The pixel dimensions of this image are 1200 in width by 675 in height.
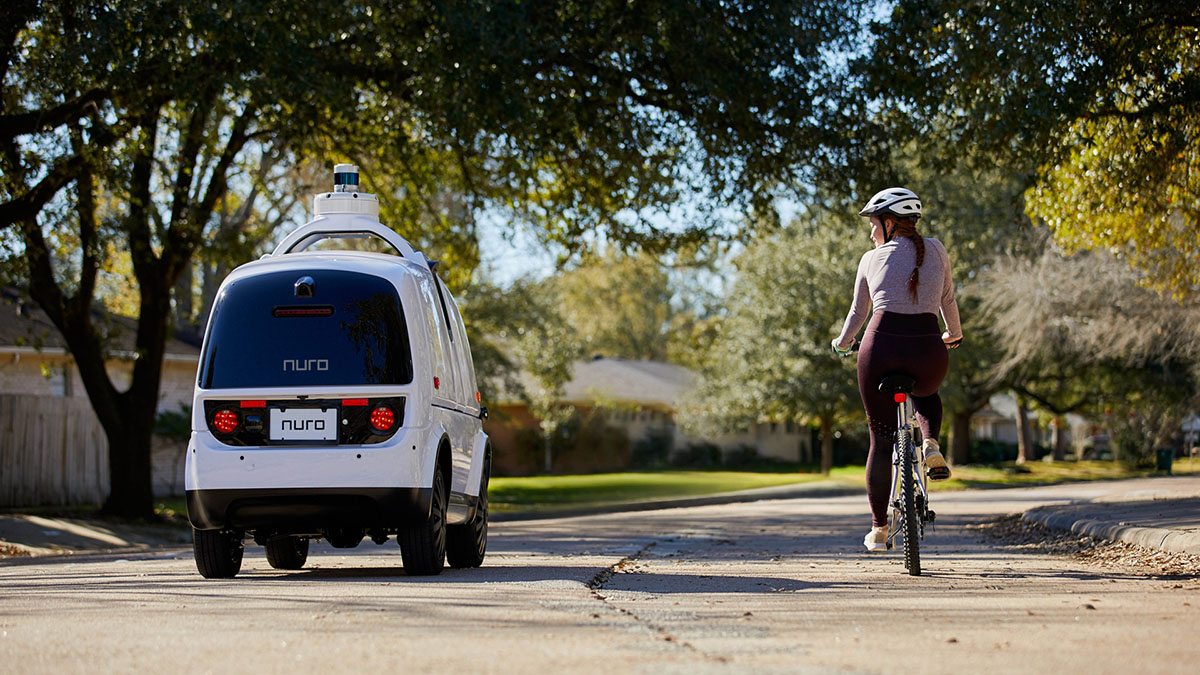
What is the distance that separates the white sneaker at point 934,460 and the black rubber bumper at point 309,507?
9.85 feet

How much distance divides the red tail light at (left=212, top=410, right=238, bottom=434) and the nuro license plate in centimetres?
24

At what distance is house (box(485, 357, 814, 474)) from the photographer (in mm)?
48844

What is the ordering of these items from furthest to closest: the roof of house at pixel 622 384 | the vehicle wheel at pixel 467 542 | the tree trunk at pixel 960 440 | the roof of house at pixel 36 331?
the roof of house at pixel 622 384, the tree trunk at pixel 960 440, the roof of house at pixel 36 331, the vehicle wheel at pixel 467 542

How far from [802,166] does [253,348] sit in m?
10.5

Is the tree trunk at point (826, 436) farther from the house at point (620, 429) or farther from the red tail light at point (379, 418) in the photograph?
the red tail light at point (379, 418)

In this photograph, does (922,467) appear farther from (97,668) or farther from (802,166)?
(802,166)

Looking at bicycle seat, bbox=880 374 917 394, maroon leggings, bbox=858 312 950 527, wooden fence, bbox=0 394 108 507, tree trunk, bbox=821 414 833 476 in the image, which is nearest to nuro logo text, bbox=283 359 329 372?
maroon leggings, bbox=858 312 950 527

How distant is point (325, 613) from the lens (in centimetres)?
629

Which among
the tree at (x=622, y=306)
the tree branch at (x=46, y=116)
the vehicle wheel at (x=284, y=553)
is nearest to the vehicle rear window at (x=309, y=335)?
the vehicle wheel at (x=284, y=553)

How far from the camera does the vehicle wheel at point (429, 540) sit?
852 centimetres

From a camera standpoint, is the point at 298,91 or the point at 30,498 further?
the point at 30,498

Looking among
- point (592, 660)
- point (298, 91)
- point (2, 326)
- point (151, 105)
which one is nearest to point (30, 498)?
point (2, 326)

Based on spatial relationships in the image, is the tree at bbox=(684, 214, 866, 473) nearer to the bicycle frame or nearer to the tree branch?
the tree branch

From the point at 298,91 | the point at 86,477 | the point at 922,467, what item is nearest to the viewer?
the point at 922,467
